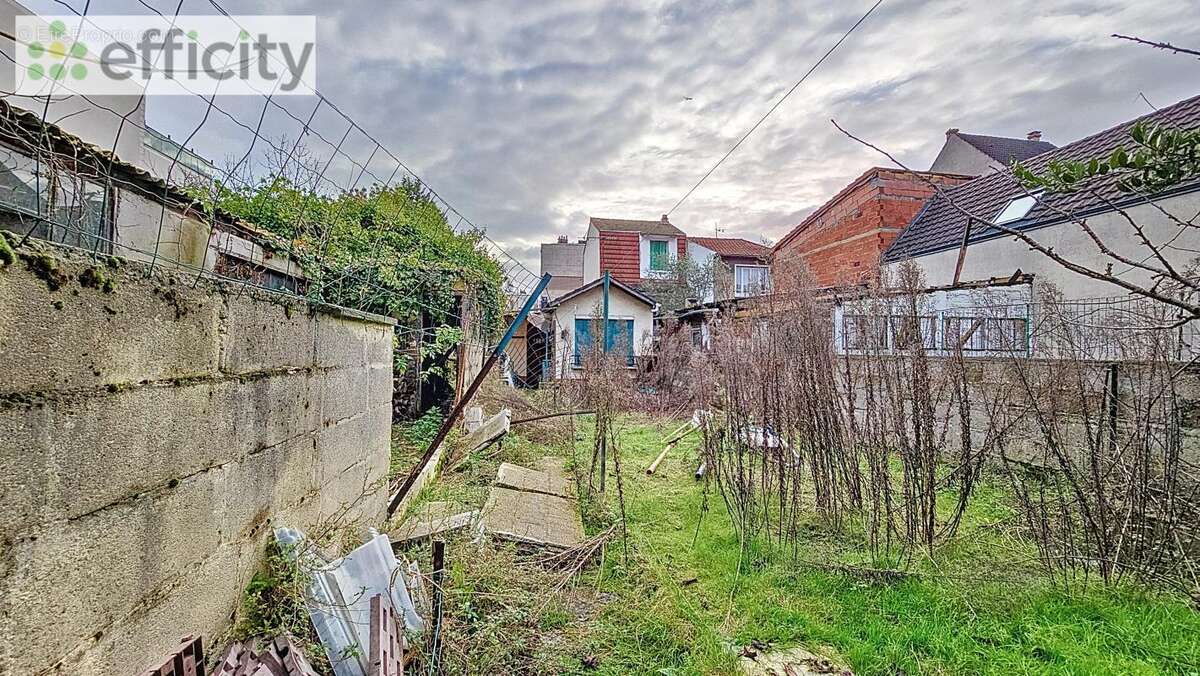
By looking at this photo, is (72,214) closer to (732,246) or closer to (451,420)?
(451,420)

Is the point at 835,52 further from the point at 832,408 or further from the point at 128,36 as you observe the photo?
the point at 128,36

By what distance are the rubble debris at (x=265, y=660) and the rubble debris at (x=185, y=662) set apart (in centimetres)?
14

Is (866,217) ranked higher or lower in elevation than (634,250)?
lower

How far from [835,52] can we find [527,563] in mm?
6451

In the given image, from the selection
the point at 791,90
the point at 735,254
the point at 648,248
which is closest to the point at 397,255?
the point at 791,90

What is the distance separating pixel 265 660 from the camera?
157cm

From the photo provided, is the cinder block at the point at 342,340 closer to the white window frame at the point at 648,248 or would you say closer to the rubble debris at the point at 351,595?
the rubble debris at the point at 351,595

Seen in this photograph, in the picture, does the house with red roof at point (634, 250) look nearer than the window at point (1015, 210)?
No

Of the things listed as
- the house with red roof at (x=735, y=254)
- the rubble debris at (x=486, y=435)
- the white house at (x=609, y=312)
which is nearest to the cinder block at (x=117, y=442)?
the rubble debris at (x=486, y=435)

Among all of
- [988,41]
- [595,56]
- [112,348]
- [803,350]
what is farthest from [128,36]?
[988,41]

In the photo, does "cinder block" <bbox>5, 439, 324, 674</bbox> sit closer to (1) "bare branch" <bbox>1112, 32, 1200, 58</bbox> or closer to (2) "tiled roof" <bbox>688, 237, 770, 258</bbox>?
(1) "bare branch" <bbox>1112, 32, 1200, 58</bbox>

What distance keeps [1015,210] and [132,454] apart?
466 inches

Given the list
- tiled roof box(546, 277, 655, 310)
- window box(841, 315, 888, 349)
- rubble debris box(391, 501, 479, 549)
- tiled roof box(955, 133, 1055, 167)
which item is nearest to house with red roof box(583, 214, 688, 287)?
tiled roof box(546, 277, 655, 310)

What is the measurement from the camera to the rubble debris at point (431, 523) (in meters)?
2.94
